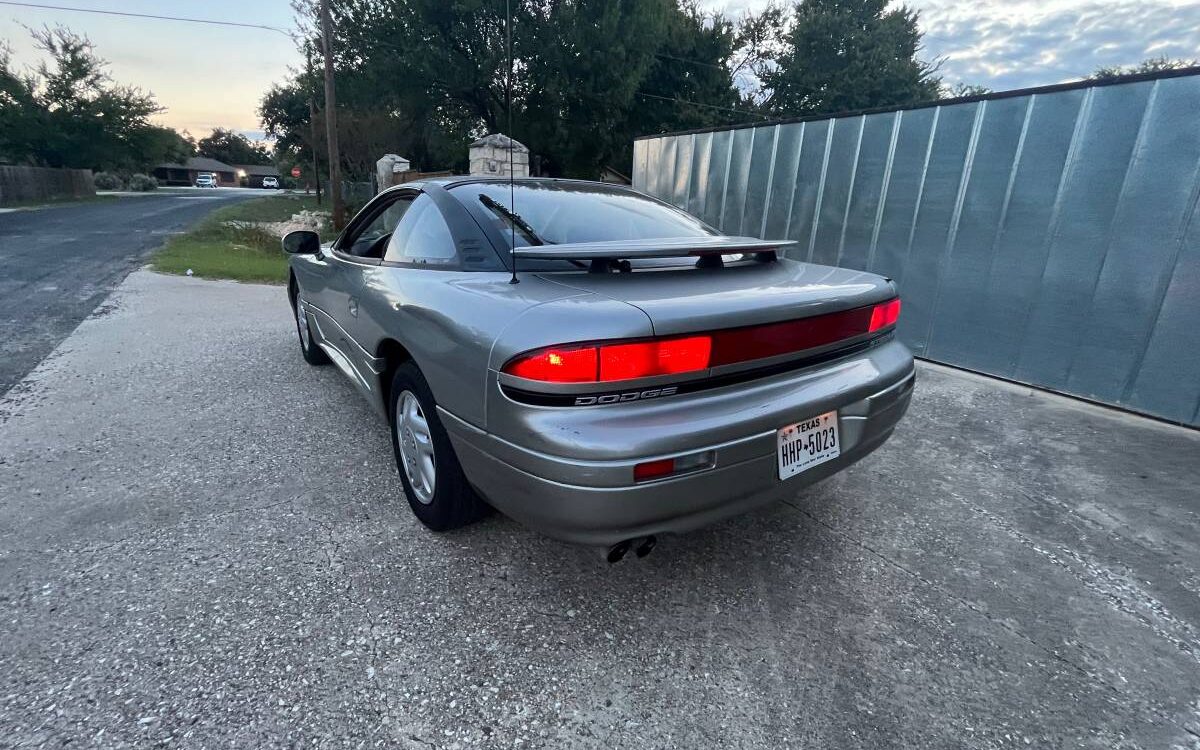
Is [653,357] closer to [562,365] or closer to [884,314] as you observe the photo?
[562,365]

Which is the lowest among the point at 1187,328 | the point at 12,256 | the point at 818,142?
the point at 12,256

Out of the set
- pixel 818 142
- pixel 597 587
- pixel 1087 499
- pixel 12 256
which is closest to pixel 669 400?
pixel 597 587

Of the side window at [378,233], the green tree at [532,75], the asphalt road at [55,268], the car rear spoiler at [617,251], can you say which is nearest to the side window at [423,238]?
the side window at [378,233]

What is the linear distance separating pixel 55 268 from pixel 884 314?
1118 cm

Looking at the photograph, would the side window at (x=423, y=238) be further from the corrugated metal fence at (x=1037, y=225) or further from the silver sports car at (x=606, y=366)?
the corrugated metal fence at (x=1037, y=225)

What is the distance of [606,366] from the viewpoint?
5.20 feet

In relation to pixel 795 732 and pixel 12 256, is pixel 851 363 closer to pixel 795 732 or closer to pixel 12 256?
pixel 795 732

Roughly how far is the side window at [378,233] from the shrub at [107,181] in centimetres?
5204

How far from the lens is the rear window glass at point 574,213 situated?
2.35 metres

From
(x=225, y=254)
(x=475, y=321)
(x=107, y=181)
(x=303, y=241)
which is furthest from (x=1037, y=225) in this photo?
(x=107, y=181)

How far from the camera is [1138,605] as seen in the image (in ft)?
7.00

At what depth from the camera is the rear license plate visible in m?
1.86

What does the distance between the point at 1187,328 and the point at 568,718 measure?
15.7ft

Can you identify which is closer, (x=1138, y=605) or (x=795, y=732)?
(x=795, y=732)
